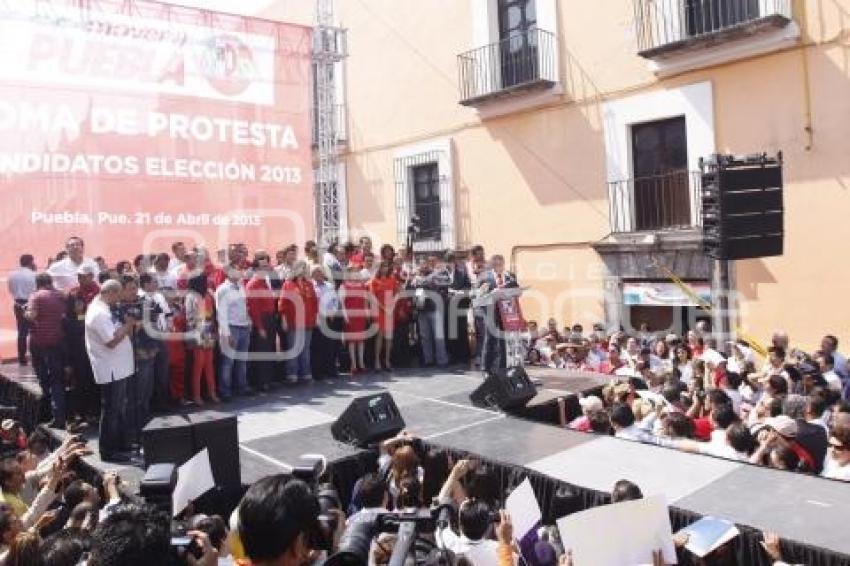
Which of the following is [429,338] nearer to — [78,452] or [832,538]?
[78,452]

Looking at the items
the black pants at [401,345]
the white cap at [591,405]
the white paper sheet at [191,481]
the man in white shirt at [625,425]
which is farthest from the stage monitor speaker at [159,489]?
the black pants at [401,345]

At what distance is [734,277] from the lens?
11.0 m

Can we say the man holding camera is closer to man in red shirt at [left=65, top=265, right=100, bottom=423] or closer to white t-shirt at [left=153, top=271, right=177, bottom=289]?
man in red shirt at [left=65, top=265, right=100, bottom=423]

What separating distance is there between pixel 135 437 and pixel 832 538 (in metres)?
5.05

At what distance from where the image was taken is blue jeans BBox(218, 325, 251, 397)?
7848 millimetres

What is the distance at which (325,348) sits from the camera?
29.3ft

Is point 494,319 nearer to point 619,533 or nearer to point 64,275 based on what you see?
point 64,275

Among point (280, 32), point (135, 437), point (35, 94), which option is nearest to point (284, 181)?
point (280, 32)

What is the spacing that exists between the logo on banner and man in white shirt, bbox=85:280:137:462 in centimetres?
658

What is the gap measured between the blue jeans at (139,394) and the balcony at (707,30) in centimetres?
848

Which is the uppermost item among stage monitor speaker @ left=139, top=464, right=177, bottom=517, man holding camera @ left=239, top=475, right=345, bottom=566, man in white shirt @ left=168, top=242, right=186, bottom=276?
man in white shirt @ left=168, top=242, right=186, bottom=276

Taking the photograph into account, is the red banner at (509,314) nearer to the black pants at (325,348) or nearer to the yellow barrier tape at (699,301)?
the black pants at (325,348)

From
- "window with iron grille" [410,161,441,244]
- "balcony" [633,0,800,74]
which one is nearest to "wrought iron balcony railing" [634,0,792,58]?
"balcony" [633,0,800,74]

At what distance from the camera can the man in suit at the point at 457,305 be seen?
9.66 metres
